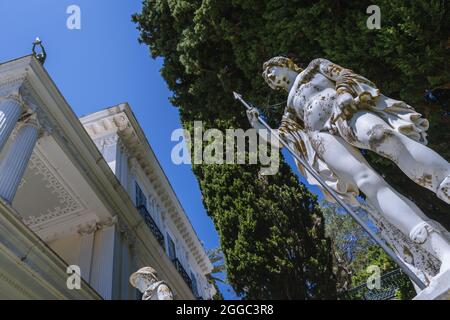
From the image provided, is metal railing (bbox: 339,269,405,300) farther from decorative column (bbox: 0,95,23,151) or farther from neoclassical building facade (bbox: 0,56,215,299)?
decorative column (bbox: 0,95,23,151)

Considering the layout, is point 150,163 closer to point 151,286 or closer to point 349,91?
point 151,286

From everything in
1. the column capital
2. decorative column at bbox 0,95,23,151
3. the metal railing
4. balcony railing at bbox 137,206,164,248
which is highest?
balcony railing at bbox 137,206,164,248

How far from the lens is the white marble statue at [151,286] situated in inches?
154

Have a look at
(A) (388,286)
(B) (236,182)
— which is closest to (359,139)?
(B) (236,182)

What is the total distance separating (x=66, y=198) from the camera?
10.6 meters

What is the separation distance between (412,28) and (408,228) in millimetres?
3828

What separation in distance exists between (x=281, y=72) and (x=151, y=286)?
9.28 ft

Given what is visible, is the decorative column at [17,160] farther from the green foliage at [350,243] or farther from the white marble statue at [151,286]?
the green foliage at [350,243]

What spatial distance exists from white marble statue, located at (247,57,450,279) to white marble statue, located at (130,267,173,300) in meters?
1.87

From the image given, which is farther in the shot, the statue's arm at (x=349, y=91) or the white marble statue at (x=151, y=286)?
the white marble statue at (x=151, y=286)

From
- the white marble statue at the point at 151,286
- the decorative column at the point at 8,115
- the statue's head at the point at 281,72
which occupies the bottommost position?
the white marble statue at the point at 151,286

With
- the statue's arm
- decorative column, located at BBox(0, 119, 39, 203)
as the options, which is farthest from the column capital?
the statue's arm

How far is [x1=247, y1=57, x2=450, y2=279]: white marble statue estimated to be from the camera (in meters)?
2.99

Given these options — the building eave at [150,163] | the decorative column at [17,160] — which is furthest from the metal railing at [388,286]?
the decorative column at [17,160]
